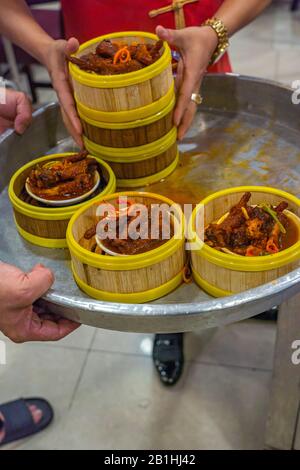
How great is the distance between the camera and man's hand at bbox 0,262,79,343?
0.96m

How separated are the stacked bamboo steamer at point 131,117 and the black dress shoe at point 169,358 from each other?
0.83 metres

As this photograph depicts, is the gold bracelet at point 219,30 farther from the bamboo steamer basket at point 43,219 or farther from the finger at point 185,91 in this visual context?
the bamboo steamer basket at point 43,219

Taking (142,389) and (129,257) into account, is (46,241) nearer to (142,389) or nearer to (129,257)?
(129,257)

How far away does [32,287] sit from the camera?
0.96 meters

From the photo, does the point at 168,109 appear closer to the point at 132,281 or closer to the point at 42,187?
the point at 42,187

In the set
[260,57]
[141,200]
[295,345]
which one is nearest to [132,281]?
[141,200]

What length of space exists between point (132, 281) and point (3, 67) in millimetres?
3323

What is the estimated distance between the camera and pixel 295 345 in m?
1.37

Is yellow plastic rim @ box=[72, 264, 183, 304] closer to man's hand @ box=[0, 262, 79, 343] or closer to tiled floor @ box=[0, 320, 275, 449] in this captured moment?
man's hand @ box=[0, 262, 79, 343]

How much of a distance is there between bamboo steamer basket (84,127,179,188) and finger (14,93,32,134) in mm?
196

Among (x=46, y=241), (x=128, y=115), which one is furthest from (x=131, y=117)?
(x=46, y=241)

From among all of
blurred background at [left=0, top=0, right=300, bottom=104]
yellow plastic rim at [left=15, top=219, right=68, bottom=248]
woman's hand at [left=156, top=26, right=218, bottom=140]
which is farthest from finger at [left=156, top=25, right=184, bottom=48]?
blurred background at [left=0, top=0, right=300, bottom=104]

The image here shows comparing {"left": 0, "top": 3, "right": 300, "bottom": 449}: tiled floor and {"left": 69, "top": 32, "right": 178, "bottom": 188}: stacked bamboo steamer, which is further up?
{"left": 69, "top": 32, "right": 178, "bottom": 188}: stacked bamboo steamer
